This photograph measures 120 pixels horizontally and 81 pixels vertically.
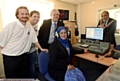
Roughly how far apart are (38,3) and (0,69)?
2.00 metres

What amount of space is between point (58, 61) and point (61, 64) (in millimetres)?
62

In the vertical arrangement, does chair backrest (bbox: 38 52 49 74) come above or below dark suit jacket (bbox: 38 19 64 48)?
below

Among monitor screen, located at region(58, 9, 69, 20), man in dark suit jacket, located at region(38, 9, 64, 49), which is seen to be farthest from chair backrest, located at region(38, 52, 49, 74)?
monitor screen, located at region(58, 9, 69, 20)

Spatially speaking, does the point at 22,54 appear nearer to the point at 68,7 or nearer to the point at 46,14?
the point at 46,14

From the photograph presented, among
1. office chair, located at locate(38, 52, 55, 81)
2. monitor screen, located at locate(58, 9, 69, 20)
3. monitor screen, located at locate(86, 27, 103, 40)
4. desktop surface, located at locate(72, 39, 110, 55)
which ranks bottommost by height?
office chair, located at locate(38, 52, 55, 81)

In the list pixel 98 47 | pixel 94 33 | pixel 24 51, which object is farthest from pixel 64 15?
pixel 24 51

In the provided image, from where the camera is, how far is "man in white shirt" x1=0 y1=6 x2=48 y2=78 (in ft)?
4.33

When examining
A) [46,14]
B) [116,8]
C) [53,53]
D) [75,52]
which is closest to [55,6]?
[46,14]

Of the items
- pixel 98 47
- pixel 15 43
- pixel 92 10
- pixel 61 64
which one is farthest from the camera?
pixel 92 10

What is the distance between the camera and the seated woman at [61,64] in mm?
1416

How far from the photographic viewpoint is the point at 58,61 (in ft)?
4.89

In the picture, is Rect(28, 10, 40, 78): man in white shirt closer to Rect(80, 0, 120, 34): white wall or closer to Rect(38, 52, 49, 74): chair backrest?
Rect(38, 52, 49, 74): chair backrest

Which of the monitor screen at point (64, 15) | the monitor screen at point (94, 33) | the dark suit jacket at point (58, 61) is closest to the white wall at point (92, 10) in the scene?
the monitor screen at point (64, 15)

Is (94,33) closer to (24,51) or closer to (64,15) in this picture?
(24,51)
